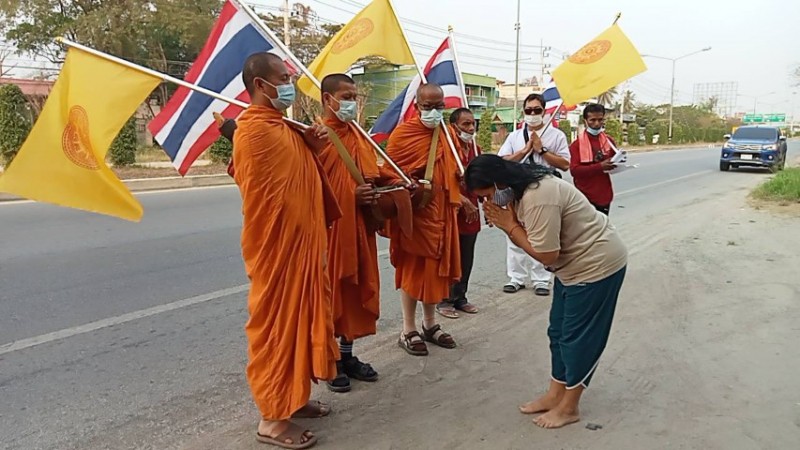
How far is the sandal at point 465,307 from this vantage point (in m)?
4.88

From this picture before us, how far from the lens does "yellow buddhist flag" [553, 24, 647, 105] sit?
15.9 ft

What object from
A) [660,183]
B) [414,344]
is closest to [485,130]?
[660,183]

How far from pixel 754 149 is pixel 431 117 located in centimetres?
1884

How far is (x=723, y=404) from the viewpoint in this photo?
3197 millimetres

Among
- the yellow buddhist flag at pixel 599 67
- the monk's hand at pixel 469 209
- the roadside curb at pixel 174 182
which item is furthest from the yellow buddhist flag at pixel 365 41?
the roadside curb at pixel 174 182

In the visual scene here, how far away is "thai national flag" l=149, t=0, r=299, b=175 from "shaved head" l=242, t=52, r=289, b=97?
68cm

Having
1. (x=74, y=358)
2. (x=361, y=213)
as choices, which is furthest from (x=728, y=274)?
(x=74, y=358)

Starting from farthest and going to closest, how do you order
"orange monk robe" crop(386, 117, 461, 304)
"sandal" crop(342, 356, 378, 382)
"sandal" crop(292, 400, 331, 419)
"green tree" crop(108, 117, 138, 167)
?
"green tree" crop(108, 117, 138, 167)
"orange monk robe" crop(386, 117, 461, 304)
"sandal" crop(342, 356, 378, 382)
"sandal" crop(292, 400, 331, 419)

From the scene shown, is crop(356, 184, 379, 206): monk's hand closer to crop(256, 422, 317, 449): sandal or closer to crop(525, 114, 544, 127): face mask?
crop(256, 422, 317, 449): sandal

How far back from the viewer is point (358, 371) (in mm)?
3598

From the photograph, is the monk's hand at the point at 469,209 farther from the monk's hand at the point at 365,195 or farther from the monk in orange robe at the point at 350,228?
the monk's hand at the point at 365,195

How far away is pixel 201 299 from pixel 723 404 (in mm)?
3904

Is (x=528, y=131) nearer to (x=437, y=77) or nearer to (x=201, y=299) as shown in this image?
(x=437, y=77)

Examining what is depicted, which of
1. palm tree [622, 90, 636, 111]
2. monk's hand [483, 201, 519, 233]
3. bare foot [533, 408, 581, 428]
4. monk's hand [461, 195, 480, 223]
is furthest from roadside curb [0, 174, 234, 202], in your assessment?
palm tree [622, 90, 636, 111]
